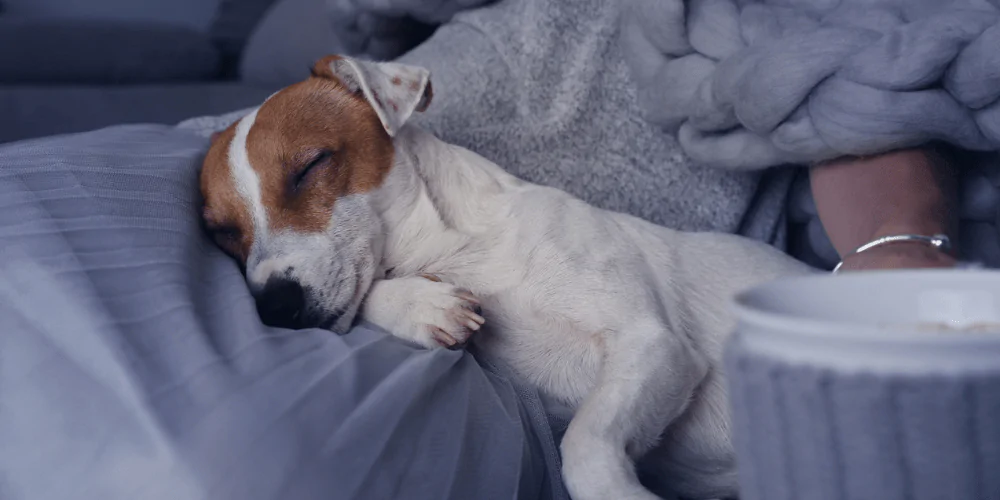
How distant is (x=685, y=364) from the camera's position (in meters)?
1.11

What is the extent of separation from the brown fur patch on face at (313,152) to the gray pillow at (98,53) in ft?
7.32

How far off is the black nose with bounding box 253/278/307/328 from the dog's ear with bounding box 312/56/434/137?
35 cm

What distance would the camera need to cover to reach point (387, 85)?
4.38 ft

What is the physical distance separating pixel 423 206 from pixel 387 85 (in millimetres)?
223

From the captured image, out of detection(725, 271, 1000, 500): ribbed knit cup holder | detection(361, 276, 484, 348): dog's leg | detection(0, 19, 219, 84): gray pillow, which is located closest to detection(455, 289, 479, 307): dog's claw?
detection(361, 276, 484, 348): dog's leg

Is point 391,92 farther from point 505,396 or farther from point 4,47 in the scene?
point 4,47

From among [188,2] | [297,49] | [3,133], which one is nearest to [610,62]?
[297,49]

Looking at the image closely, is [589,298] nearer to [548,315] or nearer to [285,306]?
[548,315]

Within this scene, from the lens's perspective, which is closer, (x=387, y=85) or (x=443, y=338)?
(x=443, y=338)

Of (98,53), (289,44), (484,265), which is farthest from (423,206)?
(98,53)

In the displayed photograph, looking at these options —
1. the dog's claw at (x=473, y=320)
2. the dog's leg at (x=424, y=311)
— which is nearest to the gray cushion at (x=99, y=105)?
Result: the dog's leg at (x=424, y=311)

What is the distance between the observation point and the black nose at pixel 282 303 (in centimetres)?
106

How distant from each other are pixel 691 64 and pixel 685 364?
537 millimetres

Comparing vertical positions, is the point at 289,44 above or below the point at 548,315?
below
